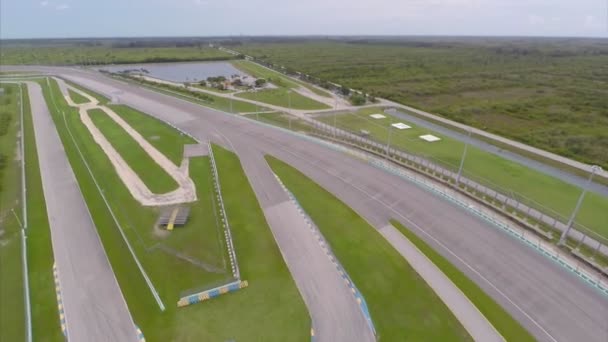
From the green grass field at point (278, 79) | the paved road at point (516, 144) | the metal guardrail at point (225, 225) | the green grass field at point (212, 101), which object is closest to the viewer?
the metal guardrail at point (225, 225)

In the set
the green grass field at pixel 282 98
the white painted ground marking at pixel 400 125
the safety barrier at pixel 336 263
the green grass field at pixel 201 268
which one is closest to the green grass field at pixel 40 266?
the green grass field at pixel 201 268

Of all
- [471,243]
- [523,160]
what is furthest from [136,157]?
[523,160]

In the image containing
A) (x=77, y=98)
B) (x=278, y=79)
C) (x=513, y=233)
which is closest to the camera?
(x=513, y=233)

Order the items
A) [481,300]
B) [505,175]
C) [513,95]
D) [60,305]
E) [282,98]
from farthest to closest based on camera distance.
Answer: [513,95]
[282,98]
[505,175]
[481,300]
[60,305]

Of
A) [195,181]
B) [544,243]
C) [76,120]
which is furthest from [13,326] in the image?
[76,120]

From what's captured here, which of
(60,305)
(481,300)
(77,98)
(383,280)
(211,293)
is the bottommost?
(481,300)

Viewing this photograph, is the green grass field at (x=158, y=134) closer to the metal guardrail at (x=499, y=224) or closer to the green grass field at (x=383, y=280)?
the metal guardrail at (x=499, y=224)

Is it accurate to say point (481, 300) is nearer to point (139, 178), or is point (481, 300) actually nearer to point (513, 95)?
point (139, 178)
